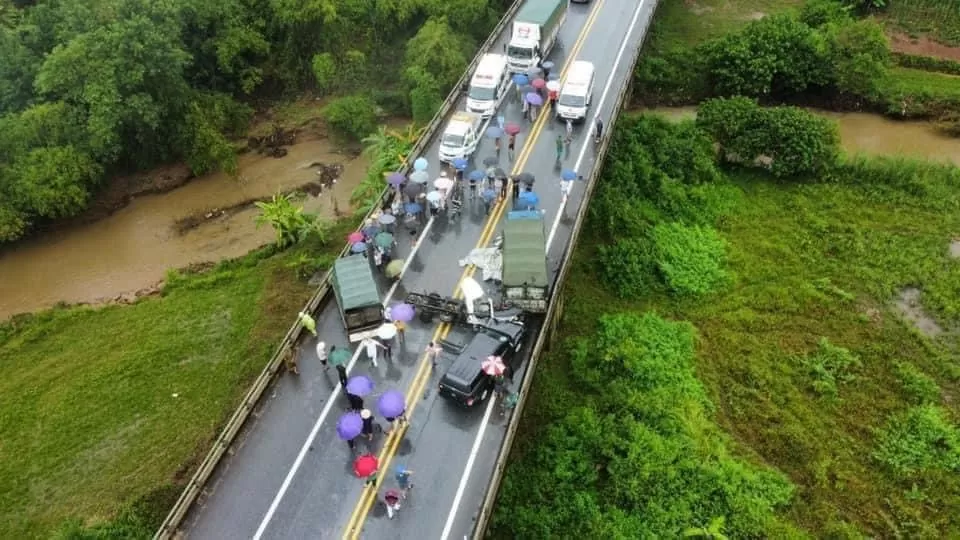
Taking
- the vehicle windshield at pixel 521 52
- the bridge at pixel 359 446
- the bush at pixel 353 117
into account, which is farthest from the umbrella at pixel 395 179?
the bush at pixel 353 117

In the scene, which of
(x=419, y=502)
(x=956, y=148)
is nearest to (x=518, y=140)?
(x=419, y=502)

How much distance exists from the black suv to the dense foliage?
76.0 ft

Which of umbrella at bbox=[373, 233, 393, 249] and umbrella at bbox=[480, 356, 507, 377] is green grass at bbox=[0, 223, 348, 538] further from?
umbrella at bbox=[480, 356, 507, 377]

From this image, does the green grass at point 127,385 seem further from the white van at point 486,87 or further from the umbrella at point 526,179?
the umbrella at point 526,179

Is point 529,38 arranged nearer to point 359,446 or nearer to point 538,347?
point 538,347

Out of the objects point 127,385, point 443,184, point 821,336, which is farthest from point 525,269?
point 127,385

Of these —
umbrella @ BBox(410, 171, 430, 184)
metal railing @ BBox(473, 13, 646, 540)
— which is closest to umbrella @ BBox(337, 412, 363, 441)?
metal railing @ BBox(473, 13, 646, 540)

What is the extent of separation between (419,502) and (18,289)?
95.0ft

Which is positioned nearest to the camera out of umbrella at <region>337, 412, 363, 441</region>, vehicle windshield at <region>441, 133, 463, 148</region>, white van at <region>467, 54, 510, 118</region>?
umbrella at <region>337, 412, 363, 441</region>

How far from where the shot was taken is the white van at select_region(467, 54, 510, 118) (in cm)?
3797

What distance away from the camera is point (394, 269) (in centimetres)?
2920

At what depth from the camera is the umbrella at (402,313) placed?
87.4 ft

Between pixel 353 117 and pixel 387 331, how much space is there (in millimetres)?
24700

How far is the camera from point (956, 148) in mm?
46469
